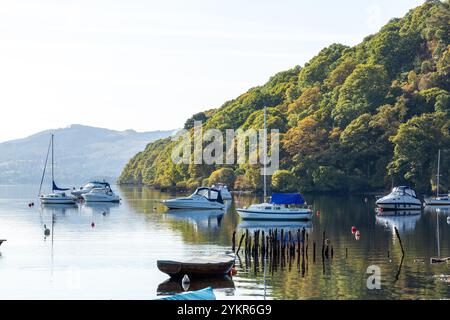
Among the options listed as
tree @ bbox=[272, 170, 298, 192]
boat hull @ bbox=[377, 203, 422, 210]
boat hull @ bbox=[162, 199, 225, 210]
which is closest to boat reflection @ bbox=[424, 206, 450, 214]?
boat hull @ bbox=[377, 203, 422, 210]

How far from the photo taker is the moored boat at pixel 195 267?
65.8 meters

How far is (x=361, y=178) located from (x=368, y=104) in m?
17.8

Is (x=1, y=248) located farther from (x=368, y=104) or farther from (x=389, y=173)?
(x=368, y=104)

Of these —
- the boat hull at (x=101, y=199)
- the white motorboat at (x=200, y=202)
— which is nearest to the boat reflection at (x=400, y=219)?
the white motorboat at (x=200, y=202)

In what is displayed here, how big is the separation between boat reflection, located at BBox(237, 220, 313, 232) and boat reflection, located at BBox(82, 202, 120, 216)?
106 ft

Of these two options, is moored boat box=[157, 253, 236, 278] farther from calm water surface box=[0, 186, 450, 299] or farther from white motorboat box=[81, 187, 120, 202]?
white motorboat box=[81, 187, 120, 202]

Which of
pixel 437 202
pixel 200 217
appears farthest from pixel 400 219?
pixel 437 202

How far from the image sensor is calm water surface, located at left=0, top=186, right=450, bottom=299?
62.3 meters

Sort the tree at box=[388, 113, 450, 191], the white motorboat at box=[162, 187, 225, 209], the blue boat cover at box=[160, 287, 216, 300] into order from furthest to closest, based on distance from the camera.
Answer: the tree at box=[388, 113, 450, 191] < the white motorboat at box=[162, 187, 225, 209] < the blue boat cover at box=[160, 287, 216, 300]

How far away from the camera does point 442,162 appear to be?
575ft

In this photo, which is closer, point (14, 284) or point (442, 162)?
point (14, 284)

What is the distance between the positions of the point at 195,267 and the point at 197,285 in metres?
2.04

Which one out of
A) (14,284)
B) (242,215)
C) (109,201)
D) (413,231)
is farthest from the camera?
(109,201)
